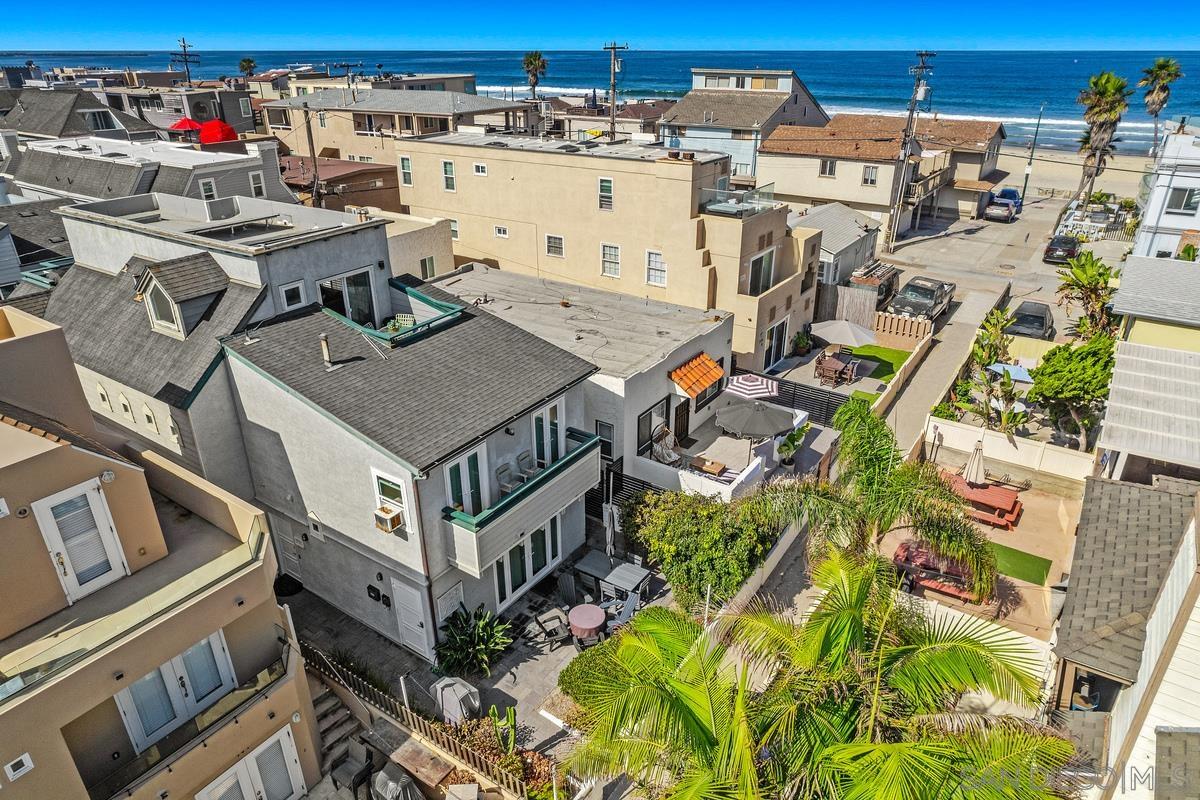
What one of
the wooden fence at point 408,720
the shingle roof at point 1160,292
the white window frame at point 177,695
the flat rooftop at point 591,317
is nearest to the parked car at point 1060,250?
the shingle roof at point 1160,292

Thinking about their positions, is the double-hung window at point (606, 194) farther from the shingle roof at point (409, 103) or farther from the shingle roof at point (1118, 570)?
the shingle roof at point (409, 103)

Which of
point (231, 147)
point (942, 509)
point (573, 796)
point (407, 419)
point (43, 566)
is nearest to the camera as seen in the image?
point (43, 566)

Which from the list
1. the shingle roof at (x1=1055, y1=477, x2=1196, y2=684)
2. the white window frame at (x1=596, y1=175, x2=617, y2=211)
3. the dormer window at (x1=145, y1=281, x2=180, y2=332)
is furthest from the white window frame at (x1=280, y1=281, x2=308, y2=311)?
the shingle roof at (x1=1055, y1=477, x2=1196, y2=684)

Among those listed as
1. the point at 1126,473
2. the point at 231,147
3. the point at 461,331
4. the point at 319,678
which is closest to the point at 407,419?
the point at 461,331

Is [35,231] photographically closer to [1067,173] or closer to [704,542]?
[704,542]

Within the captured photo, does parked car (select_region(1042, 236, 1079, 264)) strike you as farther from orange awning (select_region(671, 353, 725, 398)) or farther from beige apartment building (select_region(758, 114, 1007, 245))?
orange awning (select_region(671, 353, 725, 398))

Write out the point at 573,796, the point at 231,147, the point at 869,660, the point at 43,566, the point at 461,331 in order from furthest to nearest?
the point at 231,147
the point at 461,331
the point at 573,796
the point at 43,566
the point at 869,660

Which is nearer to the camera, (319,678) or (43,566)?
(43,566)

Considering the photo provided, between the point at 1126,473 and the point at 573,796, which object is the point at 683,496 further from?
the point at 1126,473
